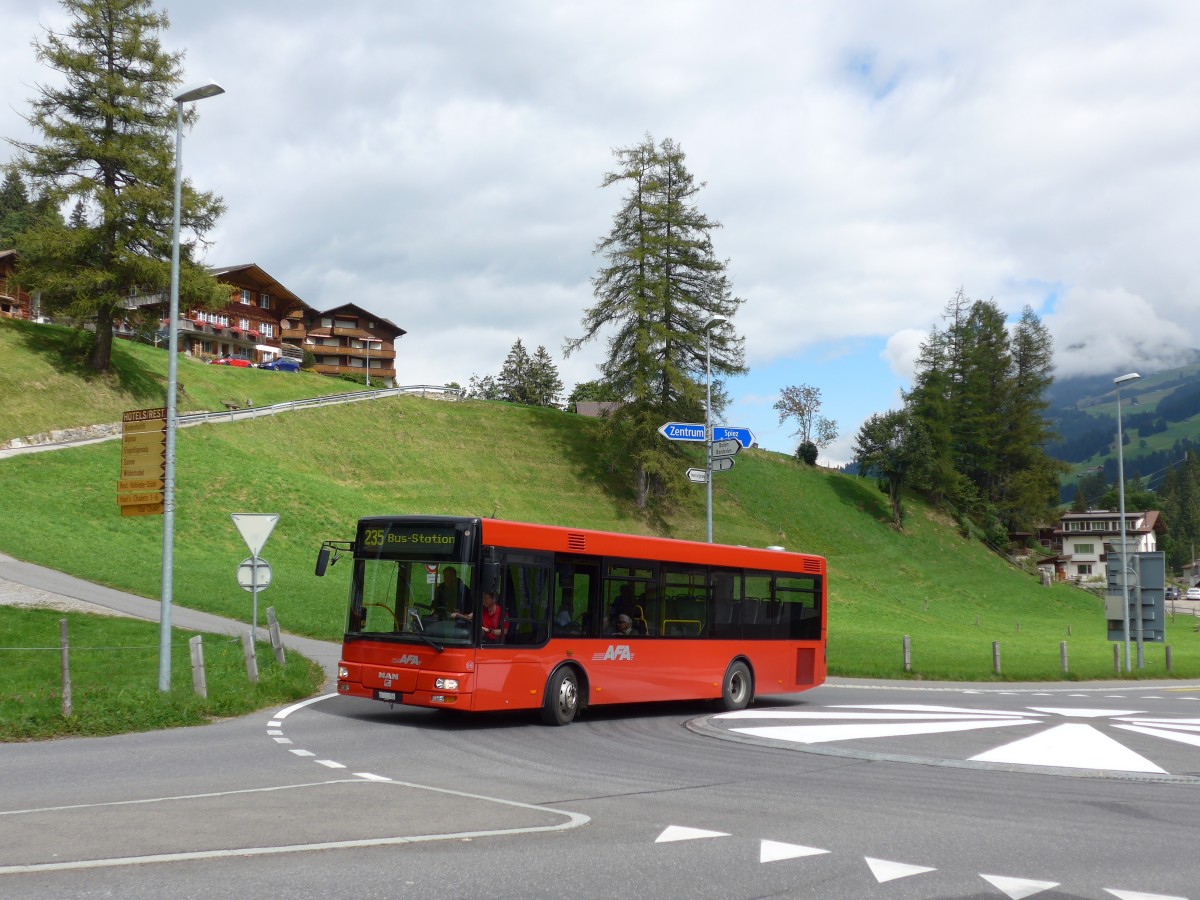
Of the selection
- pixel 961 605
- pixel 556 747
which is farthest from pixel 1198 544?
pixel 556 747

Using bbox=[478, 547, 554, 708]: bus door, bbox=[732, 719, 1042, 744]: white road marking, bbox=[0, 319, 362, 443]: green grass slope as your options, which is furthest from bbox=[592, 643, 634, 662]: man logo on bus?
bbox=[0, 319, 362, 443]: green grass slope

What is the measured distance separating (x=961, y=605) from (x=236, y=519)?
52.5 m

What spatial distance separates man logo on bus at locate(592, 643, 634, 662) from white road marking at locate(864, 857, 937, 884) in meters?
8.62

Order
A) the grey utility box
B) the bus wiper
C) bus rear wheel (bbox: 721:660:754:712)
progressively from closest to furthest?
the bus wiper < bus rear wheel (bbox: 721:660:754:712) < the grey utility box

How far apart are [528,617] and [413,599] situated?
5.09ft

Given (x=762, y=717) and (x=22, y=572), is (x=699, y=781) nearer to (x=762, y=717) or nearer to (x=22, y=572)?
(x=762, y=717)

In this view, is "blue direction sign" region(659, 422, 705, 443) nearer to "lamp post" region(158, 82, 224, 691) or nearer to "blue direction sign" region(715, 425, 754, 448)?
"blue direction sign" region(715, 425, 754, 448)

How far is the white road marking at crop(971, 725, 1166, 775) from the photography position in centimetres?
1201

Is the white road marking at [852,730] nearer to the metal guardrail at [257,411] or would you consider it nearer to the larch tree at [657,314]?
the metal guardrail at [257,411]

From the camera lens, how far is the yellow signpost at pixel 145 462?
15.8 m

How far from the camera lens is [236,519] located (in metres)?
18.9

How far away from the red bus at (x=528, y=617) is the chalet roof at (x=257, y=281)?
84968 millimetres

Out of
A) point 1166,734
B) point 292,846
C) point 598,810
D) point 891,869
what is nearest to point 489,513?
point 1166,734

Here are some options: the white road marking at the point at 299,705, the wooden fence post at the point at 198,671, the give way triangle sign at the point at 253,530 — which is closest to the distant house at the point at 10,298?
the give way triangle sign at the point at 253,530
